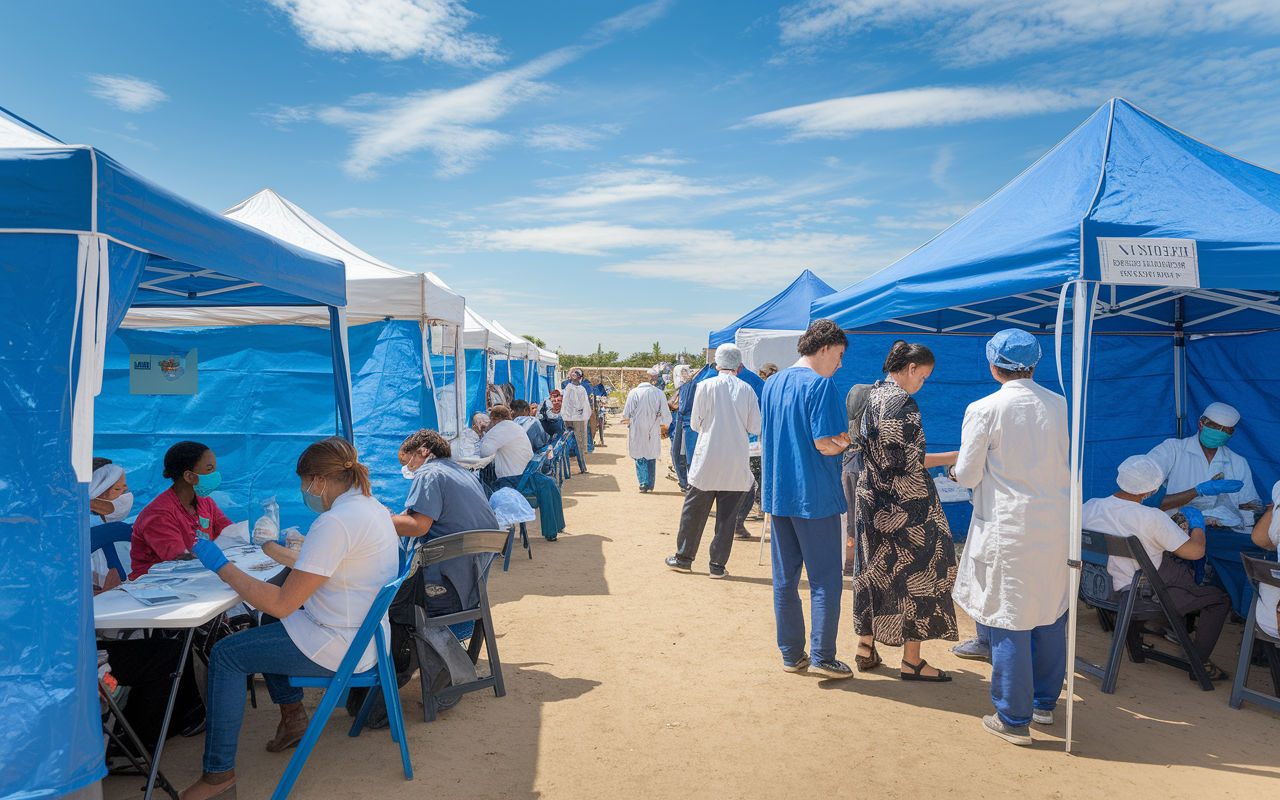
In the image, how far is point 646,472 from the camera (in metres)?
9.52

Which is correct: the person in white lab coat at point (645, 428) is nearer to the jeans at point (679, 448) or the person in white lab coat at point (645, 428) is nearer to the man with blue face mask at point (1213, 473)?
the jeans at point (679, 448)

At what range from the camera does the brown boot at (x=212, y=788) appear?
2.45m

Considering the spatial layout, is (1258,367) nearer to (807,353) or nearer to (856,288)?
(856,288)

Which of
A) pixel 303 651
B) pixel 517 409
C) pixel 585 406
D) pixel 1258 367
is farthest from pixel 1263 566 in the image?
pixel 585 406

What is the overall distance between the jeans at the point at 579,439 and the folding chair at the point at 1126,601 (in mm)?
8420

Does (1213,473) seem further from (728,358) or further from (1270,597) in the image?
(728,358)

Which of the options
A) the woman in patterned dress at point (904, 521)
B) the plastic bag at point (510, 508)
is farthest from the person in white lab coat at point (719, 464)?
the woman in patterned dress at point (904, 521)

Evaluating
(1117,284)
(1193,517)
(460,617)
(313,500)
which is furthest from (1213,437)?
(313,500)

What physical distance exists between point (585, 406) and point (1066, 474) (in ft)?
30.6

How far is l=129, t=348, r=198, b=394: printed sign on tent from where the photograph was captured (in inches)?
191

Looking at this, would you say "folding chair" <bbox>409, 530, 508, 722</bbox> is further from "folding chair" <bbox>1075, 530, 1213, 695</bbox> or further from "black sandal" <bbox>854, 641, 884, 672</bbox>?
"folding chair" <bbox>1075, 530, 1213, 695</bbox>

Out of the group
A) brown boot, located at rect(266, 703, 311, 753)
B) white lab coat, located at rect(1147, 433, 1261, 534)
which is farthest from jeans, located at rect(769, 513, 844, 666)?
white lab coat, located at rect(1147, 433, 1261, 534)

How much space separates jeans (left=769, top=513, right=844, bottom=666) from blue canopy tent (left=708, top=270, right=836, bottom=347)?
5.31 meters

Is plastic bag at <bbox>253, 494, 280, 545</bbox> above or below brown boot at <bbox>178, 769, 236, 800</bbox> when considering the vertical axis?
above
